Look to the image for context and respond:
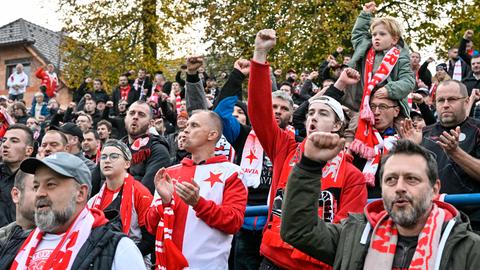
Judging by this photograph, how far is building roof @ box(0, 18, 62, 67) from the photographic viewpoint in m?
43.2

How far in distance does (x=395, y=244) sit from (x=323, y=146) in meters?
0.68

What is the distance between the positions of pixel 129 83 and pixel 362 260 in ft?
50.2

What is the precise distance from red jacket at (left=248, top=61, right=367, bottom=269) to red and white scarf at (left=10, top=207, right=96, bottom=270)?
1.27 metres

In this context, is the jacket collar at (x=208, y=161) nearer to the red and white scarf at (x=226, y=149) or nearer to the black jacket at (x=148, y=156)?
the red and white scarf at (x=226, y=149)

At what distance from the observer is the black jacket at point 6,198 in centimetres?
720

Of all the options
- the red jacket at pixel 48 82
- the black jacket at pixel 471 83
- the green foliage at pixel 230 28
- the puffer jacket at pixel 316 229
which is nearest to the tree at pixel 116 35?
the green foliage at pixel 230 28

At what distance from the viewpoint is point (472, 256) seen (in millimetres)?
3734

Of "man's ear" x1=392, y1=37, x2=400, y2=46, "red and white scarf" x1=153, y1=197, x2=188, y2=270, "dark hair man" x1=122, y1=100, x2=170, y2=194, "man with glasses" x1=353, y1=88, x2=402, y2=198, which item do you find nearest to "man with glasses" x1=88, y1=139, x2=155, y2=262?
"dark hair man" x1=122, y1=100, x2=170, y2=194

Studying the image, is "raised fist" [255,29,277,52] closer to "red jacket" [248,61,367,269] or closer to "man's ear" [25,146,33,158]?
"red jacket" [248,61,367,269]

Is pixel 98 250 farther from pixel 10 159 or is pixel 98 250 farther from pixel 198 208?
pixel 10 159

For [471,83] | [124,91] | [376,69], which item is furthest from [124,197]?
[124,91]

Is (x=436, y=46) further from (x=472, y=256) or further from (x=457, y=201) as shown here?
(x=472, y=256)

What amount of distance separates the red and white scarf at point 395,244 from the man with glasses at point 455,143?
1.67m

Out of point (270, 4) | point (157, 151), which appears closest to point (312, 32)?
point (270, 4)
